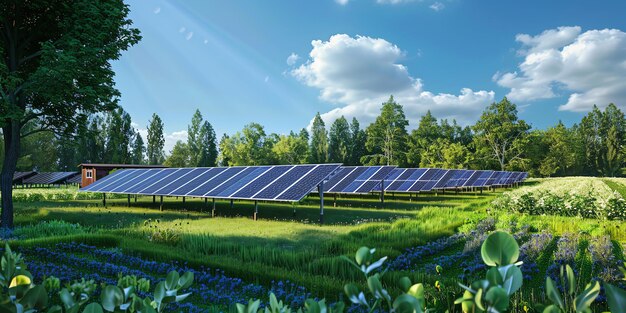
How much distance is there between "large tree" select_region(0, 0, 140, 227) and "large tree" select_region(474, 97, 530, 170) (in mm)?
61692

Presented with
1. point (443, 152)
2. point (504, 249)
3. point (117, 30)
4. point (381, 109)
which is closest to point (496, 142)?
point (443, 152)

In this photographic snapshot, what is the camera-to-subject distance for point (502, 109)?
67.3 meters

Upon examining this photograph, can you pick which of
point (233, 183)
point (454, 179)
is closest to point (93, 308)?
point (233, 183)

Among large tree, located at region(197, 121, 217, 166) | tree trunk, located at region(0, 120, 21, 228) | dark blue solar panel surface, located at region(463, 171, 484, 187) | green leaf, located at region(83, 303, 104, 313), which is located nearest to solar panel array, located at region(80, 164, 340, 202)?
tree trunk, located at region(0, 120, 21, 228)

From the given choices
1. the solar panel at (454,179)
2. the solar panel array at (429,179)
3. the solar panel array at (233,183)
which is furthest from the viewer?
the solar panel at (454,179)

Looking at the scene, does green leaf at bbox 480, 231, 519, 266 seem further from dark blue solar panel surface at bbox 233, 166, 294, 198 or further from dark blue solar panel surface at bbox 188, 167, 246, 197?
dark blue solar panel surface at bbox 188, 167, 246, 197

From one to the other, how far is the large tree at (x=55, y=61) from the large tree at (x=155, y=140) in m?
58.1

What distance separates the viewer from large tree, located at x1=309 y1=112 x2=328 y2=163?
71.7m

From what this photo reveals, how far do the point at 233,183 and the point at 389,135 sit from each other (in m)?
53.7

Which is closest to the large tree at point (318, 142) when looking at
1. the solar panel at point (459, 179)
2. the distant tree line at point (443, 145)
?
the distant tree line at point (443, 145)

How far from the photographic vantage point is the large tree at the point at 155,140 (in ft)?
243

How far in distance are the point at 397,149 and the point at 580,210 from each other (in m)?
54.2

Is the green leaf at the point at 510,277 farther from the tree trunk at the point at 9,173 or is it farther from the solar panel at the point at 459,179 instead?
the solar panel at the point at 459,179

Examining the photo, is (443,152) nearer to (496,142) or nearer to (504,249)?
(496,142)
